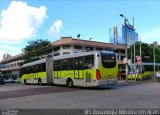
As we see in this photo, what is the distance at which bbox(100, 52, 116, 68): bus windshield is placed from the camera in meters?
23.7

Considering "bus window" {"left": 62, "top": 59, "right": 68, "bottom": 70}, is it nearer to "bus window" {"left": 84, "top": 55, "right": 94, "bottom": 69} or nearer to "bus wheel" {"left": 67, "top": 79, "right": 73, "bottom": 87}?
"bus wheel" {"left": 67, "top": 79, "right": 73, "bottom": 87}

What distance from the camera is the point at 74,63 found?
26.1 metres

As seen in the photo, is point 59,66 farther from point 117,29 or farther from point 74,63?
point 117,29

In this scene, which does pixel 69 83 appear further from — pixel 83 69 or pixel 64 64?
pixel 83 69

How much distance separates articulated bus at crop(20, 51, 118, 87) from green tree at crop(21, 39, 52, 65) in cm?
4226

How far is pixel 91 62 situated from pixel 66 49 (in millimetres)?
58202

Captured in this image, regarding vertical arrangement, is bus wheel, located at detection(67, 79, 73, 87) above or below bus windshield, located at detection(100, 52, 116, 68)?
below

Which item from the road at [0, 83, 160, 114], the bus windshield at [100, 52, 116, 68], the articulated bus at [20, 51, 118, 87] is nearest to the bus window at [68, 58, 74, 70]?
the articulated bus at [20, 51, 118, 87]

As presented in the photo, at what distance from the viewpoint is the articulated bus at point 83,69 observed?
2347 cm

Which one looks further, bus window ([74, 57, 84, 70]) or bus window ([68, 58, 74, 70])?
bus window ([68, 58, 74, 70])

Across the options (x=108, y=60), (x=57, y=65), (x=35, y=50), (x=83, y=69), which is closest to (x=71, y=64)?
(x=83, y=69)

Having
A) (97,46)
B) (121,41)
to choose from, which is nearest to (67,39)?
(97,46)

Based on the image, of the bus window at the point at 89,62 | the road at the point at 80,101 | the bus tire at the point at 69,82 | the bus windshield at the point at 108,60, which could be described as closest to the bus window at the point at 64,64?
the bus tire at the point at 69,82

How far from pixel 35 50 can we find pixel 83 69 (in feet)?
166
